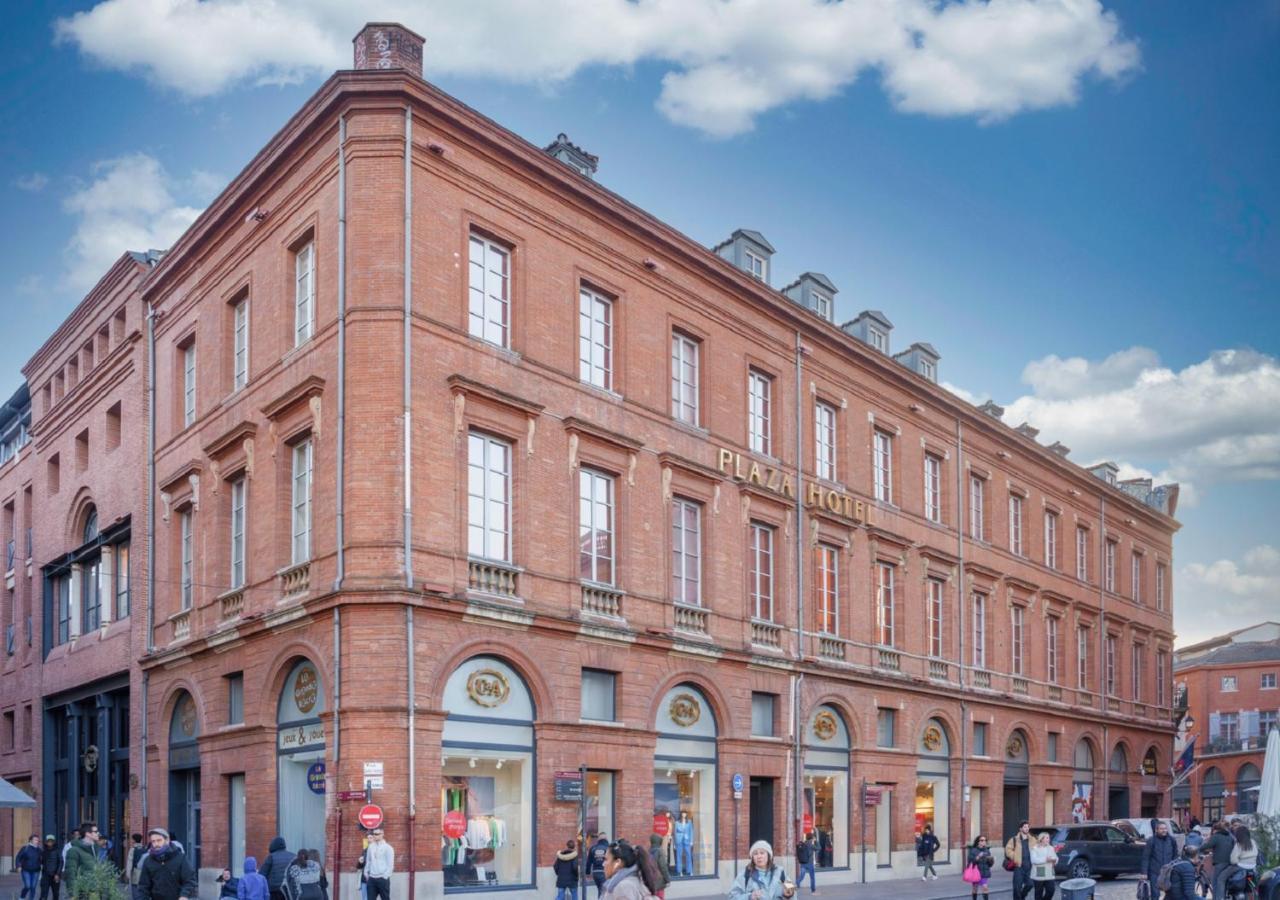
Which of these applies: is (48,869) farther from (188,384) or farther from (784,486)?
(784,486)

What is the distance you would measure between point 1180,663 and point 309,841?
88.0 meters

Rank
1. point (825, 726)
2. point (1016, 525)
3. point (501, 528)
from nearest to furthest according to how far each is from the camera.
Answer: point (501, 528) < point (825, 726) < point (1016, 525)

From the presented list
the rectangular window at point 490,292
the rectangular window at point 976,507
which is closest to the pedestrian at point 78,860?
the rectangular window at point 490,292

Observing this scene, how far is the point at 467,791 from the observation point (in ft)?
87.7

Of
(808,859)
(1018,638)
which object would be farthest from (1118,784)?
(808,859)

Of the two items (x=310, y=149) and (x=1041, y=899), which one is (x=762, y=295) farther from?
(x=1041, y=899)

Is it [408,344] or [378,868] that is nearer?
[378,868]

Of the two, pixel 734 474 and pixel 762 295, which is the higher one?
pixel 762 295

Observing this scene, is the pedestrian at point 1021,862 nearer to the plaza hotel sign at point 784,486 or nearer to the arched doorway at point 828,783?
the arched doorway at point 828,783

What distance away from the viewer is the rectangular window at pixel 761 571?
1382 inches

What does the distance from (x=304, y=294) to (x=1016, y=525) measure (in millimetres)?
29274

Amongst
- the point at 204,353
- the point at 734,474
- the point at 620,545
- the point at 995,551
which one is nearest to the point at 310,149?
the point at 204,353

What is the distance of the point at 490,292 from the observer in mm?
28656

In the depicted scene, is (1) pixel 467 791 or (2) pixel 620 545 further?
(2) pixel 620 545
